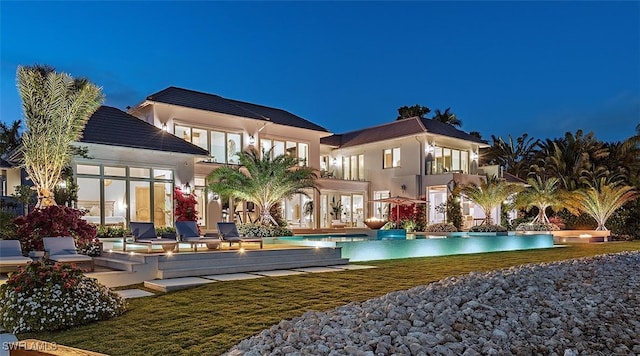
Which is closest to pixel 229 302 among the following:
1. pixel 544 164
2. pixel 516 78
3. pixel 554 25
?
pixel 544 164

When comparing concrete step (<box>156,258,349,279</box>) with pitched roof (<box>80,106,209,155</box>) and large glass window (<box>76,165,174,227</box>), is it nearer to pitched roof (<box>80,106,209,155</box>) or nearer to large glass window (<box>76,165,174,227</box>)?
pitched roof (<box>80,106,209,155</box>)

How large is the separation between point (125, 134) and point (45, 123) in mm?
4141

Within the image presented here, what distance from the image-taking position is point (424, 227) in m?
27.9

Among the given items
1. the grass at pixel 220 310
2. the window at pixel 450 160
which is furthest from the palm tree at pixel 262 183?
the window at pixel 450 160

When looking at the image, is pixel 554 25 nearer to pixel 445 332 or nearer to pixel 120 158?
pixel 120 158

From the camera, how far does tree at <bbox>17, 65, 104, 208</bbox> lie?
1417 cm

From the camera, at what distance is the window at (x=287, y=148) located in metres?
26.9

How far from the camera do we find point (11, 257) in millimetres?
10742

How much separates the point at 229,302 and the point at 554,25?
154 ft

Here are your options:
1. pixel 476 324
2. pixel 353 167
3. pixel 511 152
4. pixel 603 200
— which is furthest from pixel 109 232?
pixel 511 152

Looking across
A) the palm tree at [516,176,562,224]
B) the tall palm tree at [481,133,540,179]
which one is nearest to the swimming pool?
the palm tree at [516,176,562,224]

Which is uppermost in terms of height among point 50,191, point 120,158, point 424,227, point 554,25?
point 554,25

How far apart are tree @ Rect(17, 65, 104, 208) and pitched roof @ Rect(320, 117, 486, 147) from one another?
745 inches

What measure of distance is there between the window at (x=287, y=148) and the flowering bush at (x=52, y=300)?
19069 mm
